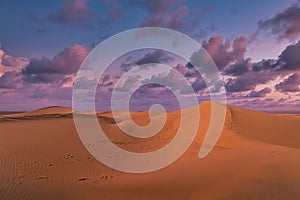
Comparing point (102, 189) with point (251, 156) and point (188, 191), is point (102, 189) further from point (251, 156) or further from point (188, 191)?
point (251, 156)

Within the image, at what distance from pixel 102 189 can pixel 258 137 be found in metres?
13.6

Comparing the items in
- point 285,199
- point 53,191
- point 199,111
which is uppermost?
point 199,111

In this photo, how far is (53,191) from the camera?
8.79 meters

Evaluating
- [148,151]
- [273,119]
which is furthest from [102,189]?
[273,119]

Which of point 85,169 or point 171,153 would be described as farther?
point 171,153

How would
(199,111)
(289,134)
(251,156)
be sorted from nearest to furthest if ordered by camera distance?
(251,156)
(289,134)
(199,111)

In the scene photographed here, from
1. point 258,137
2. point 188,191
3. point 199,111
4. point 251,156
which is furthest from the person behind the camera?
point 199,111

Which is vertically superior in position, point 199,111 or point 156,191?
point 199,111

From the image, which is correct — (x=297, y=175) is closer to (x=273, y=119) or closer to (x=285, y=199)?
(x=285, y=199)

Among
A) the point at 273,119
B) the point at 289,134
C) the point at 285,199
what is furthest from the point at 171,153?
the point at 273,119

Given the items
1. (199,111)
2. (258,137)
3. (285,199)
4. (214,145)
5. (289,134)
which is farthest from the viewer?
(199,111)

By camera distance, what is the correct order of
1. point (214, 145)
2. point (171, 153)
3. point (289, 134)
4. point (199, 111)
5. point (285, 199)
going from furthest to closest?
point (199, 111) → point (289, 134) → point (214, 145) → point (171, 153) → point (285, 199)

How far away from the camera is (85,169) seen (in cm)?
1317

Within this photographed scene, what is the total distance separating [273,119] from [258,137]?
222 inches
